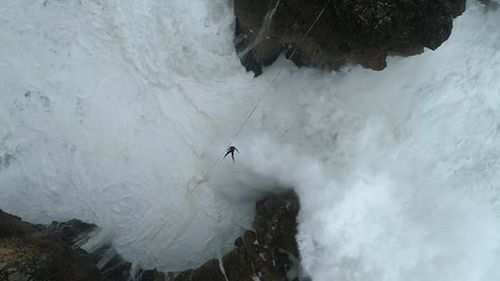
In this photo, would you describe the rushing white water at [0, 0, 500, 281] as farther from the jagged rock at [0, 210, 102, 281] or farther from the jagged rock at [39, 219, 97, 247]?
the jagged rock at [0, 210, 102, 281]

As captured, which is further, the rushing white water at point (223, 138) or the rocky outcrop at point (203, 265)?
the rushing white water at point (223, 138)

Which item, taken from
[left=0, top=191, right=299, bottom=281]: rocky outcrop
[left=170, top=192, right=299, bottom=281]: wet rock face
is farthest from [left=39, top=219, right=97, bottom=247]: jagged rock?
[left=170, top=192, right=299, bottom=281]: wet rock face

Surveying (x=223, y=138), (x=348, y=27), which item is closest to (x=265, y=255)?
(x=223, y=138)

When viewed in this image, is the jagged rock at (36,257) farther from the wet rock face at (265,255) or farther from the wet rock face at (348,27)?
the wet rock face at (348,27)

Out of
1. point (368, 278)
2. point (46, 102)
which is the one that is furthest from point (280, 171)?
point (46, 102)

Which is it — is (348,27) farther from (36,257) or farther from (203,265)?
(36,257)

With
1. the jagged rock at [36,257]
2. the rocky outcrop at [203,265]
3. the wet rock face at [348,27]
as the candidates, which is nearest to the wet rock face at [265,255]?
the rocky outcrop at [203,265]

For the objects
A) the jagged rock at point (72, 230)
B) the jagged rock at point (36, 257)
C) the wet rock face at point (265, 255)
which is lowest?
the wet rock face at point (265, 255)

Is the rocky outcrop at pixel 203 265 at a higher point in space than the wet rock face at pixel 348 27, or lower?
lower
